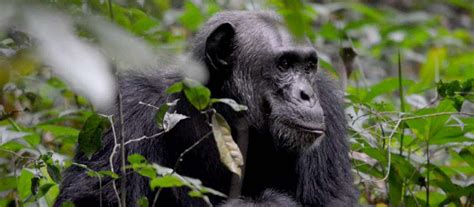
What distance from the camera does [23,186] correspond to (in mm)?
3502

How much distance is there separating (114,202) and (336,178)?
1.18 metres

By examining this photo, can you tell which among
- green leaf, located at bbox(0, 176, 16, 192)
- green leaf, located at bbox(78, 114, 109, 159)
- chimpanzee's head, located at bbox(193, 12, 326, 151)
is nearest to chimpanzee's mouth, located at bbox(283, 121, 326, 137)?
chimpanzee's head, located at bbox(193, 12, 326, 151)

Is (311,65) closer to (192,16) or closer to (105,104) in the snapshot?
(105,104)

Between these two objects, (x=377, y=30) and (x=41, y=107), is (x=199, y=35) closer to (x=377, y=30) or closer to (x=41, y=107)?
(x=41, y=107)

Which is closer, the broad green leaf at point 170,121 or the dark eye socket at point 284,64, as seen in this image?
the broad green leaf at point 170,121

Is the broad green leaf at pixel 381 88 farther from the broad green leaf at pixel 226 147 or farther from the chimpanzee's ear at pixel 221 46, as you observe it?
the broad green leaf at pixel 226 147

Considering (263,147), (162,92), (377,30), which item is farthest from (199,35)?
(377,30)

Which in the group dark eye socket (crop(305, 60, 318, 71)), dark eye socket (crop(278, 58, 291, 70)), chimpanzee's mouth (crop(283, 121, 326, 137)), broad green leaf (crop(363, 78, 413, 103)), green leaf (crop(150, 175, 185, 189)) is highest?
dark eye socket (crop(278, 58, 291, 70))

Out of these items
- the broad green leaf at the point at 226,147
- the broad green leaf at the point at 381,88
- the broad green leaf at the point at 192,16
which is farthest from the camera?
the broad green leaf at the point at 192,16

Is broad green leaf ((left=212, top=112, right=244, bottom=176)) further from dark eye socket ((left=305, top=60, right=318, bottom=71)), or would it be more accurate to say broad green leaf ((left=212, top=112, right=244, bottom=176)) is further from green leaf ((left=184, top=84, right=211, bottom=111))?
dark eye socket ((left=305, top=60, right=318, bottom=71))

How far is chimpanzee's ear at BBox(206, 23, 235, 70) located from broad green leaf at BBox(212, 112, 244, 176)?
1031 millimetres

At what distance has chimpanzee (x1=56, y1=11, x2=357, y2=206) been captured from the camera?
354 cm

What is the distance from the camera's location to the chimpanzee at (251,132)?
3537 mm

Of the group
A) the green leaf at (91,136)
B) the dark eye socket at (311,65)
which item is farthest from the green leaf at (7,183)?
the dark eye socket at (311,65)
